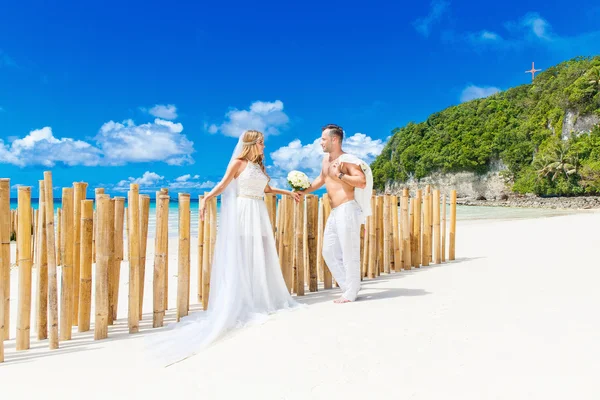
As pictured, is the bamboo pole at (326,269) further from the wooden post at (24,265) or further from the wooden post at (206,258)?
the wooden post at (24,265)

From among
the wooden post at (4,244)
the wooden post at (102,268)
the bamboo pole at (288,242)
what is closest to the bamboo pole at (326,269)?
the bamboo pole at (288,242)

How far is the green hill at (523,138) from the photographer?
4412 cm

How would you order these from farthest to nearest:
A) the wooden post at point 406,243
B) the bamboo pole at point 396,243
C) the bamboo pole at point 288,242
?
the wooden post at point 406,243 → the bamboo pole at point 396,243 → the bamboo pole at point 288,242

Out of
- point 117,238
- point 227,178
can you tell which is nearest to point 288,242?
point 227,178

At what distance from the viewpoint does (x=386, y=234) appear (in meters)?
6.48

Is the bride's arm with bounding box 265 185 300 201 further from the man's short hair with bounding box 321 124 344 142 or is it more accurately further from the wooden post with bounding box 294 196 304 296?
the man's short hair with bounding box 321 124 344 142

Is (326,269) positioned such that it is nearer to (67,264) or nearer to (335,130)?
(335,130)

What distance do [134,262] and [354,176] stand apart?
89.5 inches

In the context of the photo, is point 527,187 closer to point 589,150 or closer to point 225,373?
point 589,150

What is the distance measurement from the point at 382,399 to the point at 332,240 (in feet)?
7.82

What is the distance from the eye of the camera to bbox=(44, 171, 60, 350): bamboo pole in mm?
3625

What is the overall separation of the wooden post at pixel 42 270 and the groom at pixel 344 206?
2598 mm

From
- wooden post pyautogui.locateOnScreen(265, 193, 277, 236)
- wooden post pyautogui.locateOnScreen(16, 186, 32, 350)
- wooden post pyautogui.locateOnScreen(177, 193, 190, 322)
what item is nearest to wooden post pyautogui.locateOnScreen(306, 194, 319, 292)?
wooden post pyautogui.locateOnScreen(265, 193, 277, 236)

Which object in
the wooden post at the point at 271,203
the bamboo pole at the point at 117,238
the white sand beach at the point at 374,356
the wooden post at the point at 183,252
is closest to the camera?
the white sand beach at the point at 374,356
